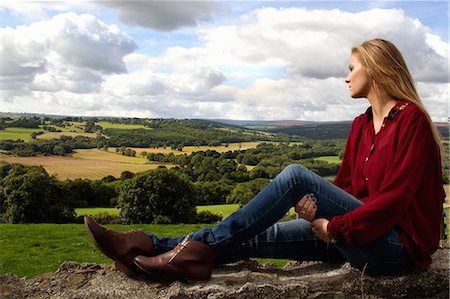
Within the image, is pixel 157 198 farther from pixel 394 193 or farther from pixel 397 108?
pixel 394 193

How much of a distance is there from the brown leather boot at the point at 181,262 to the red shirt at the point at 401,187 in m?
1.13

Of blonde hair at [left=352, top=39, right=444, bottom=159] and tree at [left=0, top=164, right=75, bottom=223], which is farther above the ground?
blonde hair at [left=352, top=39, right=444, bottom=159]

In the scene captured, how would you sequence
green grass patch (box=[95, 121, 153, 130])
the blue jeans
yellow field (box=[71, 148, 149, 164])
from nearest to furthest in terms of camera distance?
the blue jeans → yellow field (box=[71, 148, 149, 164]) → green grass patch (box=[95, 121, 153, 130])

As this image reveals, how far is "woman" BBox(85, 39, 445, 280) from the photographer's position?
3.40 m

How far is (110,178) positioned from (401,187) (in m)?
55.4

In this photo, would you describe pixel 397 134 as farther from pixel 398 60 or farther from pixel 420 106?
pixel 398 60

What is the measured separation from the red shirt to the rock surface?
0.24 meters

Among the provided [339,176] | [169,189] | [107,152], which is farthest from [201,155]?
[339,176]

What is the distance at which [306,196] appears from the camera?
3637mm

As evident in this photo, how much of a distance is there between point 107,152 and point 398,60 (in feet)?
227

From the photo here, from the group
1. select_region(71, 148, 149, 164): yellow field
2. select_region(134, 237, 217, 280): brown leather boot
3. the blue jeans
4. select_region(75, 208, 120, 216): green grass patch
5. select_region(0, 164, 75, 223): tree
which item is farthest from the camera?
select_region(71, 148, 149, 164): yellow field

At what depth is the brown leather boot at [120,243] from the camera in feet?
12.4

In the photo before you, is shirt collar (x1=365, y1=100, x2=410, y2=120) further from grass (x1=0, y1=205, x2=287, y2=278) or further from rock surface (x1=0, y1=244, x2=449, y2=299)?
grass (x1=0, y1=205, x2=287, y2=278)

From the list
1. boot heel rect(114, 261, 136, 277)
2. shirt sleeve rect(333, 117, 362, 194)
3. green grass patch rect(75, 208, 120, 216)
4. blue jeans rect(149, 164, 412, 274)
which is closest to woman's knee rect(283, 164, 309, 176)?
blue jeans rect(149, 164, 412, 274)
